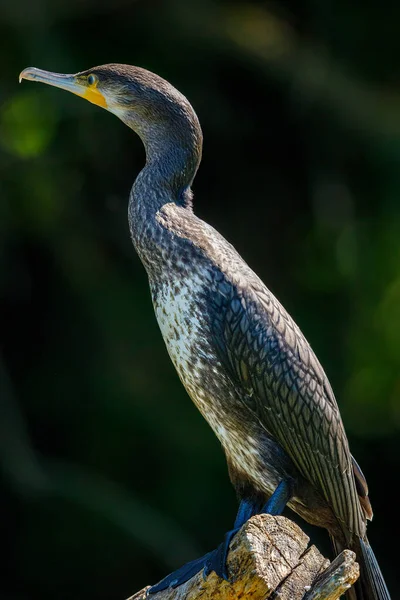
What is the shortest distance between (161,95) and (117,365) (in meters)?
3.50

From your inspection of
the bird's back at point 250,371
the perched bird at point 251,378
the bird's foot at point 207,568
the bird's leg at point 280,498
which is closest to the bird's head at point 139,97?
the perched bird at point 251,378

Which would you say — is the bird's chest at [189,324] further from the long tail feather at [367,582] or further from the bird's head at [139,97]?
the long tail feather at [367,582]

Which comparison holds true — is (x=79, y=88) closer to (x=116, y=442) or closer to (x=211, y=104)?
(x=211, y=104)

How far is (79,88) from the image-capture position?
4.77m

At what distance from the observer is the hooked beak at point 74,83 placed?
15.5 ft

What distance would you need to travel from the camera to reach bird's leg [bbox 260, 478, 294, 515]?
411cm

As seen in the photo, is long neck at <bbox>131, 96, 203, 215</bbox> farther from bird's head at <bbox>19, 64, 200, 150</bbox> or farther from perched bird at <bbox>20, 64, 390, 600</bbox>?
perched bird at <bbox>20, 64, 390, 600</bbox>

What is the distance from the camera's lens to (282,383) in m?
4.21

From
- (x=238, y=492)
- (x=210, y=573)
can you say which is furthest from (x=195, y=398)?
(x=210, y=573)

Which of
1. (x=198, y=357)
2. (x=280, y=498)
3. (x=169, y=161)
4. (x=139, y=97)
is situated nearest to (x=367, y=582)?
(x=280, y=498)

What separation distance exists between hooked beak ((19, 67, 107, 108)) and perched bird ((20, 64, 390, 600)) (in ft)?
1.86

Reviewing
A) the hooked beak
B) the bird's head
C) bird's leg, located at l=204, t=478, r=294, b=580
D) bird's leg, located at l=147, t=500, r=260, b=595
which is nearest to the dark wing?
bird's leg, located at l=204, t=478, r=294, b=580

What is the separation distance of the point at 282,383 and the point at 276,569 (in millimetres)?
840

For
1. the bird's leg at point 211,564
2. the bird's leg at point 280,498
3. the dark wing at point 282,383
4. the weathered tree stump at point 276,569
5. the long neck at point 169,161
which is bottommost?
the bird's leg at point 211,564
